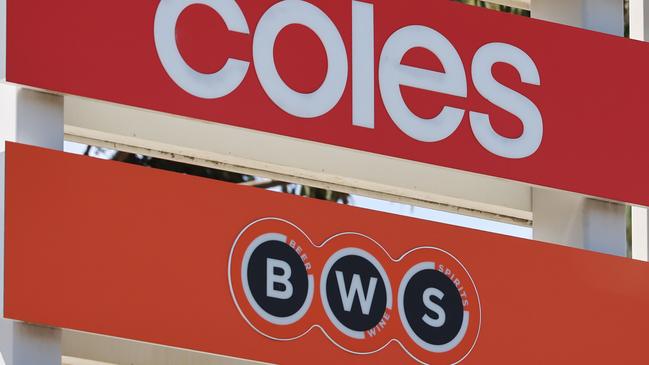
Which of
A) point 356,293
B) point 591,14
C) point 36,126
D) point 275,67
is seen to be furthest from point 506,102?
point 36,126

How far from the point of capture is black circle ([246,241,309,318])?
931 centimetres

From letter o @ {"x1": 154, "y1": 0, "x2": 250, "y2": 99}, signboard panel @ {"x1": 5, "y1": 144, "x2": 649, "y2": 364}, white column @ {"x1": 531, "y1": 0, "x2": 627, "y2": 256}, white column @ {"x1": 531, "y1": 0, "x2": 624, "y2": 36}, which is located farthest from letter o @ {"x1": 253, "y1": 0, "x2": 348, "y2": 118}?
white column @ {"x1": 531, "y1": 0, "x2": 624, "y2": 36}

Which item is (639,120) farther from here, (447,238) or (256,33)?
(256,33)

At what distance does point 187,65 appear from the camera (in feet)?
31.1

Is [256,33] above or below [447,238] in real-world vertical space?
above

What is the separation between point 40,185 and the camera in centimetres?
879

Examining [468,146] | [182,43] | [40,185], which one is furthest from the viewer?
[468,146]

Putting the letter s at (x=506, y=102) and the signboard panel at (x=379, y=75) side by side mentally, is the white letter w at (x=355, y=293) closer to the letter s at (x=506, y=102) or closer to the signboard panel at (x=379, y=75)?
the signboard panel at (x=379, y=75)

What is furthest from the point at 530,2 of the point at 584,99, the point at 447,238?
the point at 447,238

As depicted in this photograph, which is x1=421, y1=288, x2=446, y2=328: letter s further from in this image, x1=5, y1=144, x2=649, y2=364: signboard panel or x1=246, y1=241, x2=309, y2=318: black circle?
x1=246, y1=241, x2=309, y2=318: black circle

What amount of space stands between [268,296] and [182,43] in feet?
3.88

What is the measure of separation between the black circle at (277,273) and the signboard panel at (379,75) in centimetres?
55

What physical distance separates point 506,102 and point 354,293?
1.40 meters

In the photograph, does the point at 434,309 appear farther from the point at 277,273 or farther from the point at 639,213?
the point at 639,213
